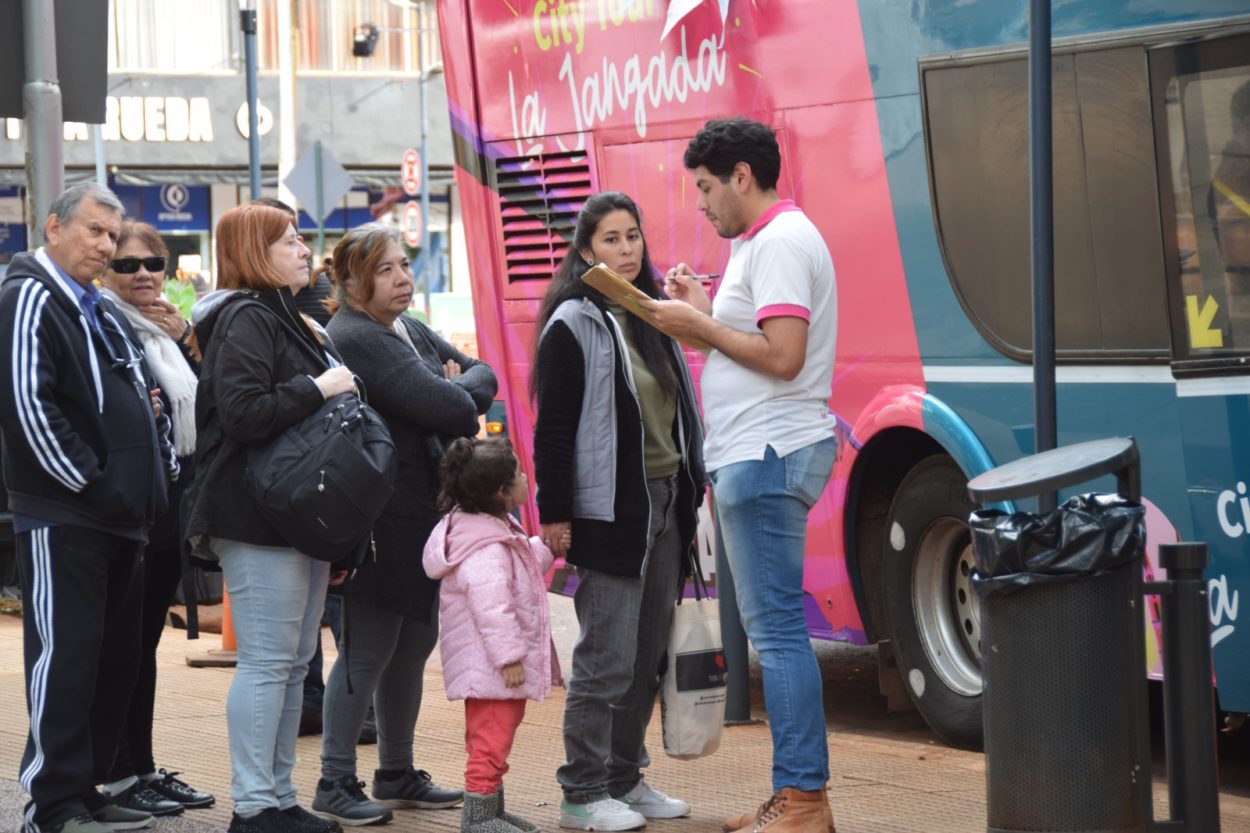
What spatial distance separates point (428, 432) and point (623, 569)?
87 cm

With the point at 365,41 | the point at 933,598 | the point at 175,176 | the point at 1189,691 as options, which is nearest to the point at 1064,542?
the point at 1189,691

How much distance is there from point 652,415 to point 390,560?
901mm

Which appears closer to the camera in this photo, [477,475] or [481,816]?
[481,816]

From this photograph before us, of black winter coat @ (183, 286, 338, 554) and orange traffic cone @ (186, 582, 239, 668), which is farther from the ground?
black winter coat @ (183, 286, 338, 554)


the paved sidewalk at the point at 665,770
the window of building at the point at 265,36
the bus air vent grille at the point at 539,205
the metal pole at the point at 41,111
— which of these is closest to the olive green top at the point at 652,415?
the paved sidewalk at the point at 665,770

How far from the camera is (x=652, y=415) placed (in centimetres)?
584

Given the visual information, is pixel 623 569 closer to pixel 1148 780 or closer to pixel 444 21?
pixel 1148 780

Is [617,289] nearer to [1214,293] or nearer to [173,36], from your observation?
[1214,293]

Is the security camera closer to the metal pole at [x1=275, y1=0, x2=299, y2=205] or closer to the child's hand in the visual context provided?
the metal pole at [x1=275, y1=0, x2=299, y2=205]

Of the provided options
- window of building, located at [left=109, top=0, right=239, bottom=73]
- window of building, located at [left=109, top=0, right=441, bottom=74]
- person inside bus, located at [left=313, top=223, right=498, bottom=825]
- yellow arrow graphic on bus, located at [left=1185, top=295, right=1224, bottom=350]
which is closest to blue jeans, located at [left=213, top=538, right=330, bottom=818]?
person inside bus, located at [left=313, top=223, right=498, bottom=825]

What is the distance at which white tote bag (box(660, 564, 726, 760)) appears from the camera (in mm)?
5730

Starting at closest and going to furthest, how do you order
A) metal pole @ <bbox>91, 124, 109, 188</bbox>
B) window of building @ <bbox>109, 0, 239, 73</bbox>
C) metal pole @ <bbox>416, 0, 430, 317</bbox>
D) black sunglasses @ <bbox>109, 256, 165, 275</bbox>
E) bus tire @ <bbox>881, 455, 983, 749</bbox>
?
black sunglasses @ <bbox>109, 256, 165, 275</bbox>, bus tire @ <bbox>881, 455, 983, 749</bbox>, metal pole @ <bbox>91, 124, 109, 188</bbox>, window of building @ <bbox>109, 0, 239, 73</bbox>, metal pole @ <bbox>416, 0, 430, 317</bbox>

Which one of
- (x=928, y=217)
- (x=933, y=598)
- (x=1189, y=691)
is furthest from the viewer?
(x=933, y=598)

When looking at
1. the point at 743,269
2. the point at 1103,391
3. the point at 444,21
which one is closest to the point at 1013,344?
the point at 1103,391
